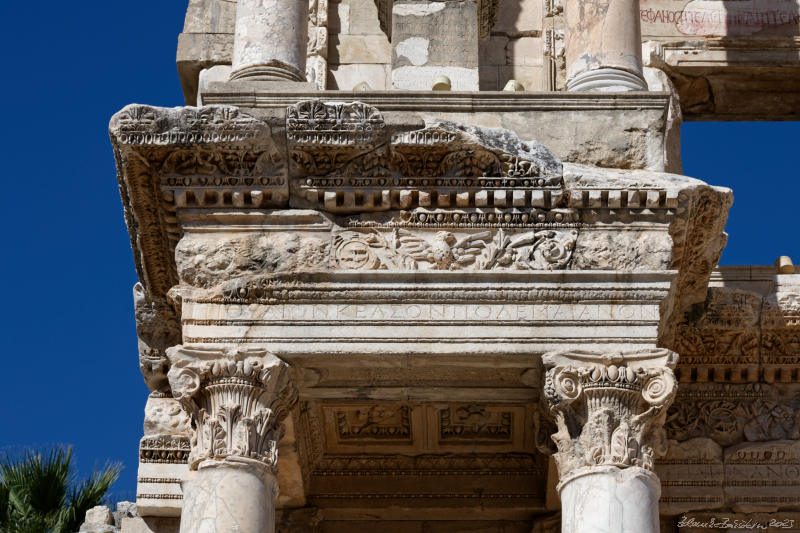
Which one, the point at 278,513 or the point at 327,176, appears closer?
the point at 327,176

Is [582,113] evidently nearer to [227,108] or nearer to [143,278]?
[227,108]

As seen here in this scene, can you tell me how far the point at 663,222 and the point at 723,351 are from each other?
246 cm

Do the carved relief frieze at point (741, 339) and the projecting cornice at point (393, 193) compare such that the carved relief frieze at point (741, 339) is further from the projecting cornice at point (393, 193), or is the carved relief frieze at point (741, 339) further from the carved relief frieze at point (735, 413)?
the projecting cornice at point (393, 193)

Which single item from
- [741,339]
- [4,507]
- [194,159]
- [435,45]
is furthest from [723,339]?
[4,507]

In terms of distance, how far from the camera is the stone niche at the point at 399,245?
13.3 meters

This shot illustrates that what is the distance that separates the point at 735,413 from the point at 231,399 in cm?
521

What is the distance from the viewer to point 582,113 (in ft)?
46.6

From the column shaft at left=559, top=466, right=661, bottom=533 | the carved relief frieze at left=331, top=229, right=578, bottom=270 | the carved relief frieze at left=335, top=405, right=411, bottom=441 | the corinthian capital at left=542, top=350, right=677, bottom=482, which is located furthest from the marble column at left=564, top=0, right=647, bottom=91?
the column shaft at left=559, top=466, right=661, bottom=533

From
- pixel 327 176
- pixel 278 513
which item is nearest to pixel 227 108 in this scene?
pixel 327 176

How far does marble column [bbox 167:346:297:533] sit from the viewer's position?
12711 mm

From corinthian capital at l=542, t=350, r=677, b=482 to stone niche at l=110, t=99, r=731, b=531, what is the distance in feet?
0.47

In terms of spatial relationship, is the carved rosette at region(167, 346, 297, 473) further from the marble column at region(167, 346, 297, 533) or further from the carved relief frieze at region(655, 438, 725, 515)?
the carved relief frieze at region(655, 438, 725, 515)

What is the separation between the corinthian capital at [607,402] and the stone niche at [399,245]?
0.47 feet

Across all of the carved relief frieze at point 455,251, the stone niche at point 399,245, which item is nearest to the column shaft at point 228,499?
the stone niche at point 399,245
